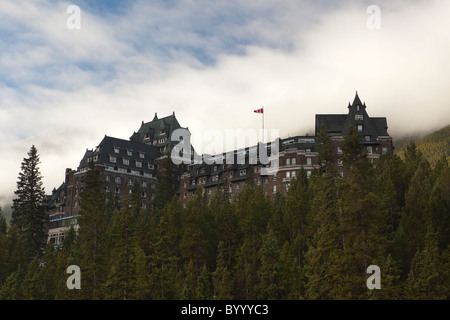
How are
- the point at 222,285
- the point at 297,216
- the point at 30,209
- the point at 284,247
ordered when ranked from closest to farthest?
the point at 222,285, the point at 284,247, the point at 297,216, the point at 30,209

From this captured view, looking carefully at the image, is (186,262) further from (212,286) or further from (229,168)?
(229,168)

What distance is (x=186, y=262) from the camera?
73.4 metres

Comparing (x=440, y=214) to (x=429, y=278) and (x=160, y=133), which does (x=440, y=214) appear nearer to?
(x=429, y=278)

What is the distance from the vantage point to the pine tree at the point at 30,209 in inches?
3820

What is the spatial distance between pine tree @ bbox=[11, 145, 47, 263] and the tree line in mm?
4612

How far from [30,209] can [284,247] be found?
59796 mm

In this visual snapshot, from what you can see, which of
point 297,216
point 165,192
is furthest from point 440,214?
point 165,192

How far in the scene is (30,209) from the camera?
105 metres

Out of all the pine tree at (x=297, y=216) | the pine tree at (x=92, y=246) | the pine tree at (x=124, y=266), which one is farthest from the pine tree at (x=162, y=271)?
the pine tree at (x=297, y=216)

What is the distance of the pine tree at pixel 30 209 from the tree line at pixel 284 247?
4.61 metres

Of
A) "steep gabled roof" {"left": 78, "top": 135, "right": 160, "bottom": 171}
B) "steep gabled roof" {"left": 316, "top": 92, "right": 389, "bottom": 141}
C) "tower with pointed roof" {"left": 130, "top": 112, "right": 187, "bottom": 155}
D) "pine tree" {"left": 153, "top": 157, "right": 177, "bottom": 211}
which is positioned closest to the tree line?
"steep gabled roof" {"left": 316, "top": 92, "right": 389, "bottom": 141}

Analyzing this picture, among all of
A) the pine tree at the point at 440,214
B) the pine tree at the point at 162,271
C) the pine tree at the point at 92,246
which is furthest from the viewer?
the pine tree at the point at 92,246

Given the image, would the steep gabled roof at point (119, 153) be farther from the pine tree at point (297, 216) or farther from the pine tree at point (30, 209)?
the pine tree at point (297, 216)
